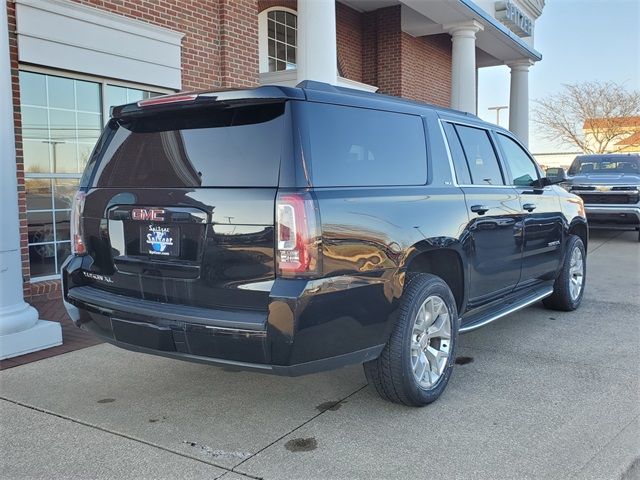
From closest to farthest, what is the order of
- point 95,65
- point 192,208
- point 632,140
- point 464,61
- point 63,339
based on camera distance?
point 192,208 → point 63,339 → point 95,65 → point 464,61 → point 632,140

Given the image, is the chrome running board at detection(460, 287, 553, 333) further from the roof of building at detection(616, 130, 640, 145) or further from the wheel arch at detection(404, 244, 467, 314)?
the roof of building at detection(616, 130, 640, 145)

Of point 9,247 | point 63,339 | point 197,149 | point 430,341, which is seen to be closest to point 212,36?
point 9,247

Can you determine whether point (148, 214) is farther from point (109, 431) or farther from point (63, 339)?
point (63, 339)

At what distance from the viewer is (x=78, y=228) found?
12.7 ft

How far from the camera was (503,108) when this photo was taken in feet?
134

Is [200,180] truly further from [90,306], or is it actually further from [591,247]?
[591,247]

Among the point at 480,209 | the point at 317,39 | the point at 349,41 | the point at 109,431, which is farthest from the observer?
the point at 349,41

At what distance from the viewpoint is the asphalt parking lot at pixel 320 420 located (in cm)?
315

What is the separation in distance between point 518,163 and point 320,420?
3.16 m

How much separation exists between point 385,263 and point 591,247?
32.6 ft

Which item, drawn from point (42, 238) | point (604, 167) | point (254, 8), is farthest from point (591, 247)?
point (42, 238)

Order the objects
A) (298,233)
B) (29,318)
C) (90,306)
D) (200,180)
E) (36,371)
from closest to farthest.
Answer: (298,233)
(200,180)
(90,306)
(36,371)
(29,318)

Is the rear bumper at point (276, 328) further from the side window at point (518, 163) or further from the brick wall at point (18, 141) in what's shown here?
the brick wall at point (18, 141)

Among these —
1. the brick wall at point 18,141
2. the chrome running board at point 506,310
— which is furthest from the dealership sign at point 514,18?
the brick wall at point 18,141
